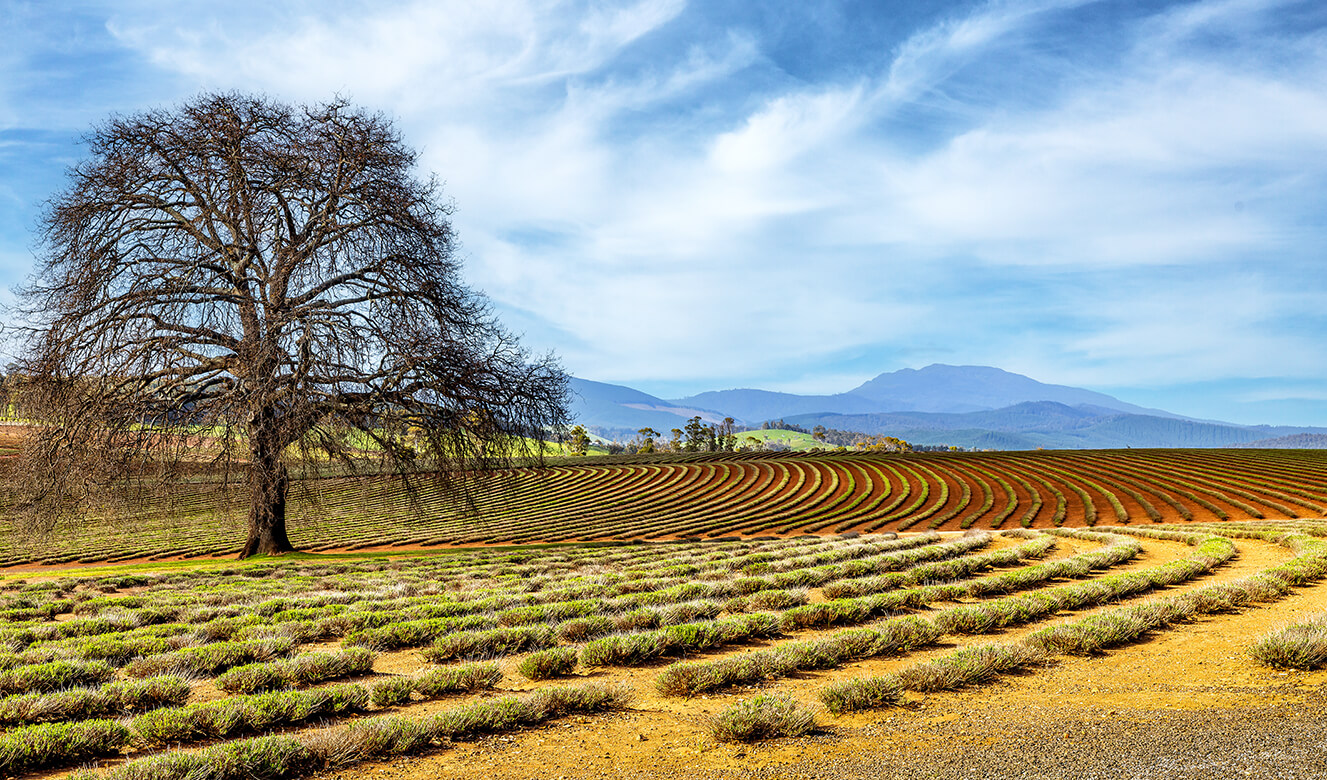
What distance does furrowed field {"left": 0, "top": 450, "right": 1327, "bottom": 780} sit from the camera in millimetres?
4828

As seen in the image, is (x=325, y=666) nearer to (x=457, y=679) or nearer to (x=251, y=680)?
(x=251, y=680)

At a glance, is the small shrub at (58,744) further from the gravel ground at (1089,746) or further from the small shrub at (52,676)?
the gravel ground at (1089,746)

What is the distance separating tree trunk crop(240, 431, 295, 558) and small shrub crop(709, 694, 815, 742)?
49.7 ft

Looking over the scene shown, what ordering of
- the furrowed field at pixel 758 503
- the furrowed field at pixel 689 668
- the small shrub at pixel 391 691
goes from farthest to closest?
the furrowed field at pixel 758 503
the small shrub at pixel 391 691
the furrowed field at pixel 689 668

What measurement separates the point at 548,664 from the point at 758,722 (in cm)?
261

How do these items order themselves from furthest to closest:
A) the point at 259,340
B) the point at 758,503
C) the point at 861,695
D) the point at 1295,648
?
the point at 758,503
the point at 259,340
the point at 1295,648
the point at 861,695

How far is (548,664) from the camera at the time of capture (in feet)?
22.9

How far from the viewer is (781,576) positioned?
40.7ft

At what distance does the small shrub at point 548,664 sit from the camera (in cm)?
692

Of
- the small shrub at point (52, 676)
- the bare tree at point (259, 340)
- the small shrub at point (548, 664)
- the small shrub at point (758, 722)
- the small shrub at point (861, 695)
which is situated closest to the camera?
the small shrub at point (758, 722)

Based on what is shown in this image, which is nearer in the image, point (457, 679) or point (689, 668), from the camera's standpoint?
point (457, 679)

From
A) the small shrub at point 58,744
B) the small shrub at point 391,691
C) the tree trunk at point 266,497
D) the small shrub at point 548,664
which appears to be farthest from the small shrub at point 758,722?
the tree trunk at point 266,497

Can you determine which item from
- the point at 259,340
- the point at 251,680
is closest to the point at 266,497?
the point at 259,340

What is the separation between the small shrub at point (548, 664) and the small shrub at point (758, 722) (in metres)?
2.14
